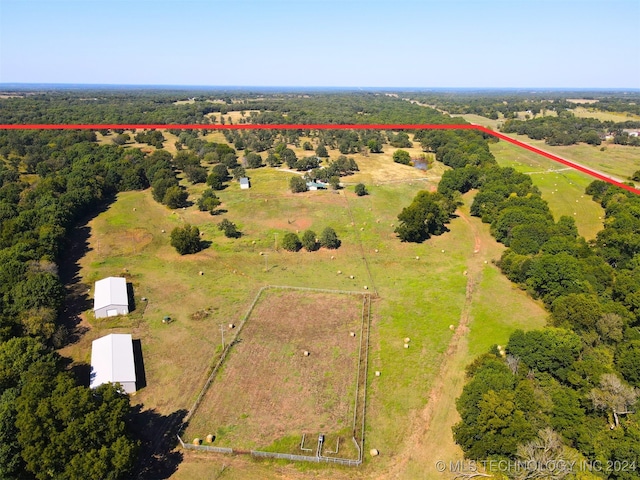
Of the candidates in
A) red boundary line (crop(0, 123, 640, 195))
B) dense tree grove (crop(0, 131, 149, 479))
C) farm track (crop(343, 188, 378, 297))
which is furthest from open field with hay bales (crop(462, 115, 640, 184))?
dense tree grove (crop(0, 131, 149, 479))

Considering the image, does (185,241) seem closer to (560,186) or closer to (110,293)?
(110,293)

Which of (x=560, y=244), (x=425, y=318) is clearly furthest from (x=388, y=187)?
(x=425, y=318)

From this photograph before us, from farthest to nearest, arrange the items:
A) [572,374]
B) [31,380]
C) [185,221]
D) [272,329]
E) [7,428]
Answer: [185,221] < [272,329] < [572,374] < [31,380] < [7,428]

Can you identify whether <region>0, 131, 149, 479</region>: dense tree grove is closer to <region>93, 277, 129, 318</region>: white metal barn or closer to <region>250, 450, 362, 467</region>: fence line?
<region>93, 277, 129, 318</region>: white metal barn

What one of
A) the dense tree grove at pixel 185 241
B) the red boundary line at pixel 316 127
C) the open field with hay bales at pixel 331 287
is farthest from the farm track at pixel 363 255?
the red boundary line at pixel 316 127

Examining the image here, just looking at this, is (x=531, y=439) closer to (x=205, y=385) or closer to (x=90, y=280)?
(x=205, y=385)

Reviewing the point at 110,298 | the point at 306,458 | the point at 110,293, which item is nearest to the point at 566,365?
the point at 306,458

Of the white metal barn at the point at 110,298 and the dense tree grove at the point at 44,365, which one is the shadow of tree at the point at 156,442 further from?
the white metal barn at the point at 110,298
